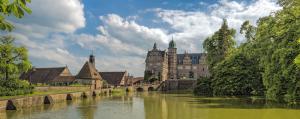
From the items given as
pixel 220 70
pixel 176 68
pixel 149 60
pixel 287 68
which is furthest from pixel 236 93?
pixel 176 68

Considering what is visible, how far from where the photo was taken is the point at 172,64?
103812 mm

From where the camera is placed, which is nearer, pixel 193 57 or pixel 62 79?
pixel 62 79

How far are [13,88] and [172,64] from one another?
73.3m

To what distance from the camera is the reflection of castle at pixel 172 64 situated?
94375mm

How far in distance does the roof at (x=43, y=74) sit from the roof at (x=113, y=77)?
15.6 meters

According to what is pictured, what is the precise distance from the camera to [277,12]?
924 inches

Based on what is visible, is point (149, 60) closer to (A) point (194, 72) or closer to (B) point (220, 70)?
(A) point (194, 72)

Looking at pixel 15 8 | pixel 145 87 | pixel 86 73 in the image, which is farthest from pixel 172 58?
pixel 15 8

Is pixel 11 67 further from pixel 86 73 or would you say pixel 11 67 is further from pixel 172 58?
pixel 172 58

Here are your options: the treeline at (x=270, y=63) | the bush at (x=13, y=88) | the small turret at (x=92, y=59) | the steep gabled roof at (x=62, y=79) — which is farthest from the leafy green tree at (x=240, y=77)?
the small turret at (x=92, y=59)

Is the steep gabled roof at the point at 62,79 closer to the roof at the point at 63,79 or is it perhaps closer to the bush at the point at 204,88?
the roof at the point at 63,79

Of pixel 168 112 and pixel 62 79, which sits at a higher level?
pixel 62 79

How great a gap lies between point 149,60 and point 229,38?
45.8 m

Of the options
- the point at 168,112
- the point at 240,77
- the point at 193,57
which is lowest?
the point at 168,112
